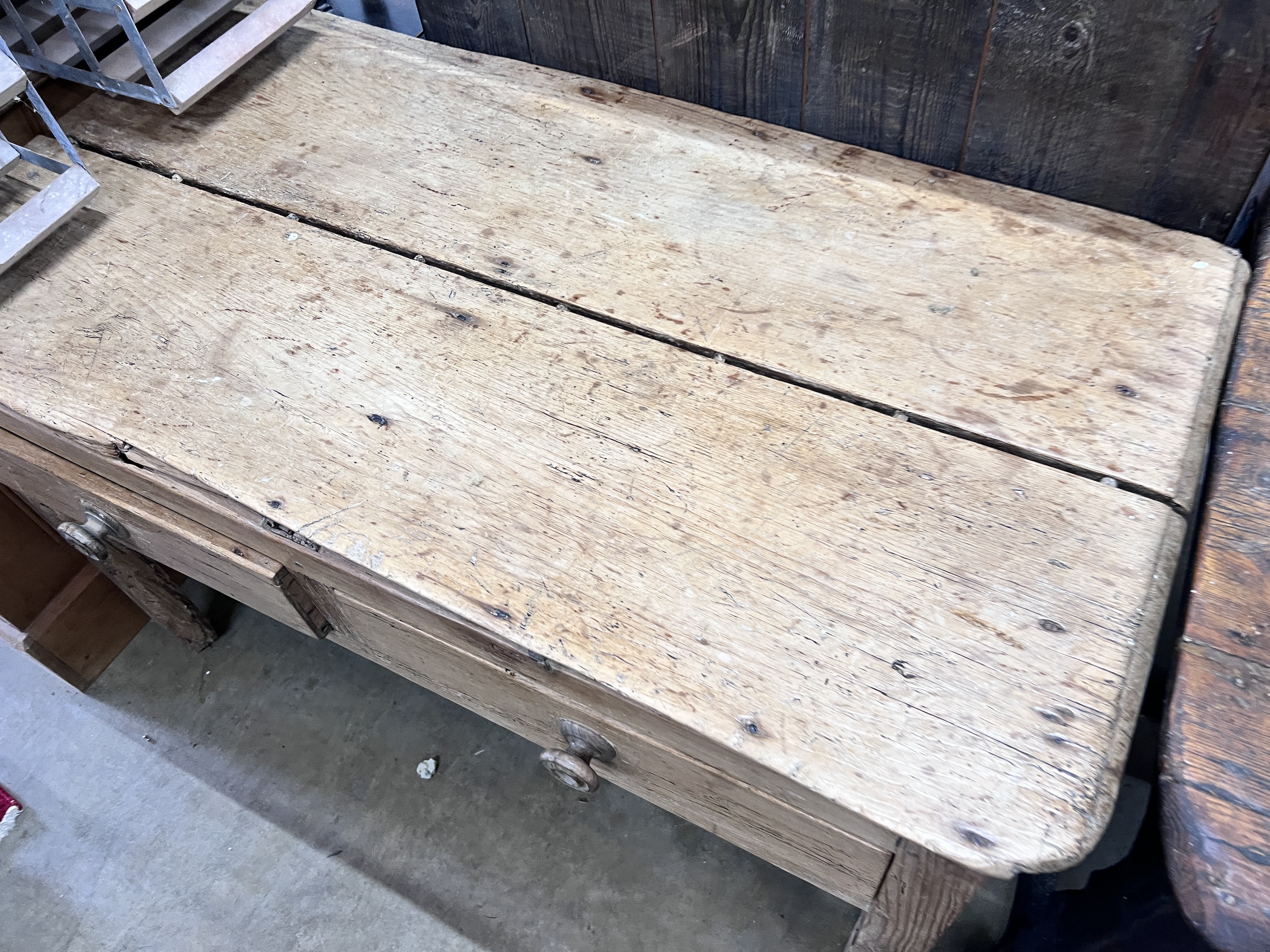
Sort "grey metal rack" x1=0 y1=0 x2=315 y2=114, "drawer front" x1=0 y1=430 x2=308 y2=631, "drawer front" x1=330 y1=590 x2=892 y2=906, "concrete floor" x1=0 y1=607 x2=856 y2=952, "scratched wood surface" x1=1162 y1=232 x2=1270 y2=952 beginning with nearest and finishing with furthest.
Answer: "scratched wood surface" x1=1162 y1=232 x2=1270 y2=952
"drawer front" x1=330 y1=590 x2=892 y2=906
"drawer front" x1=0 y1=430 x2=308 y2=631
"grey metal rack" x1=0 y1=0 x2=315 y2=114
"concrete floor" x1=0 y1=607 x2=856 y2=952

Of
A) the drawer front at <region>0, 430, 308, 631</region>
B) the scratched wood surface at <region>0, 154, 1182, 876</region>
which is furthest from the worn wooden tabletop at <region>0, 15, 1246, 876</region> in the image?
the drawer front at <region>0, 430, 308, 631</region>

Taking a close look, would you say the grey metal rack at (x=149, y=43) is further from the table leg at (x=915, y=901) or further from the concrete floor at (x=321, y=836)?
the table leg at (x=915, y=901)

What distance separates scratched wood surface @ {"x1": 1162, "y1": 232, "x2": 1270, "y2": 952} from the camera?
0.52 m

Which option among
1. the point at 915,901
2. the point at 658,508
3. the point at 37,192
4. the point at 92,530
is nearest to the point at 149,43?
the point at 37,192

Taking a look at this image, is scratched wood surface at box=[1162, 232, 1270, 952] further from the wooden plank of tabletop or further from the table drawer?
the table drawer

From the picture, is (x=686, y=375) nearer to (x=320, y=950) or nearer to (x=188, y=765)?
(x=320, y=950)

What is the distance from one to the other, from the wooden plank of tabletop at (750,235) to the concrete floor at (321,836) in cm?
77

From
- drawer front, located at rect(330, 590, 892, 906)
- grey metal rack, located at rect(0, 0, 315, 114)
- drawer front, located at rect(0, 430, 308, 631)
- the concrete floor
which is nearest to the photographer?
drawer front, located at rect(330, 590, 892, 906)

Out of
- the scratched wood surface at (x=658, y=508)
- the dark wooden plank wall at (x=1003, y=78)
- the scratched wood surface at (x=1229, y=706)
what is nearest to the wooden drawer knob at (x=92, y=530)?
the scratched wood surface at (x=658, y=508)

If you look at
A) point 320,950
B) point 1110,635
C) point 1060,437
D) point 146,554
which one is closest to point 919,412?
point 1060,437

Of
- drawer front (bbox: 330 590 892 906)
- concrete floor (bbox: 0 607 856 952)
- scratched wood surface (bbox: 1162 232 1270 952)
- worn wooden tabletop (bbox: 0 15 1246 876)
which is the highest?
worn wooden tabletop (bbox: 0 15 1246 876)

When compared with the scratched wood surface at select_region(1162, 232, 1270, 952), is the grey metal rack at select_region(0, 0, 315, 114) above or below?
above

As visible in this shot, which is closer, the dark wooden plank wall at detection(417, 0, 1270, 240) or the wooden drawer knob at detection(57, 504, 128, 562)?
the dark wooden plank wall at detection(417, 0, 1270, 240)

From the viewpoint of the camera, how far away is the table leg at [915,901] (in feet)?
1.98
